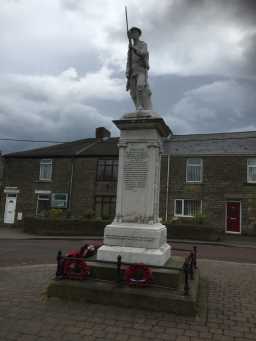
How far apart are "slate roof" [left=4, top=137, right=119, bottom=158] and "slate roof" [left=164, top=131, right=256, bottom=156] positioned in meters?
5.12

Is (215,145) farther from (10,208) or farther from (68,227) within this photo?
(10,208)

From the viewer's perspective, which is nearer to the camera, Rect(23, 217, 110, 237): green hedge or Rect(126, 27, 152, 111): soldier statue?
Rect(126, 27, 152, 111): soldier statue

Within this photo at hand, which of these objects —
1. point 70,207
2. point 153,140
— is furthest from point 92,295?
point 70,207

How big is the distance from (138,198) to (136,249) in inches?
45.8

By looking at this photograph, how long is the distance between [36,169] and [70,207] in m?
4.73

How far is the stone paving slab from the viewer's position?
14.1 ft

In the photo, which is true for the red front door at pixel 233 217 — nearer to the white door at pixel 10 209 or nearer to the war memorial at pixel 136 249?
the war memorial at pixel 136 249

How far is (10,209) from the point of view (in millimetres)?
25438

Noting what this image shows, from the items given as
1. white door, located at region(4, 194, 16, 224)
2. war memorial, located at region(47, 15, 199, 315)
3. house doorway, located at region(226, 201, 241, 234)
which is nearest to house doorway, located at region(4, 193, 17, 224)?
white door, located at region(4, 194, 16, 224)

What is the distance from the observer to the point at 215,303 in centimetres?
577

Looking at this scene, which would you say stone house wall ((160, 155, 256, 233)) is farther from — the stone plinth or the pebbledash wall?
the stone plinth

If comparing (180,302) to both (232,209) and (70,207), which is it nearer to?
(232,209)

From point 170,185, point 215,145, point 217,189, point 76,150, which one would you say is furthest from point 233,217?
point 76,150

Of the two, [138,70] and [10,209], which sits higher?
[138,70]
